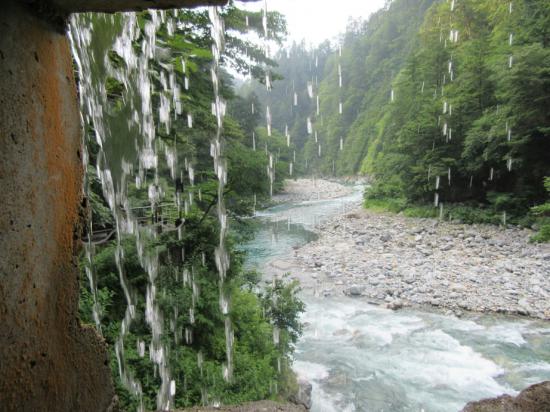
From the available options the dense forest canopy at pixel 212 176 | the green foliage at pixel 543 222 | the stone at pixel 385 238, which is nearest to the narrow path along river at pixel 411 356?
the dense forest canopy at pixel 212 176

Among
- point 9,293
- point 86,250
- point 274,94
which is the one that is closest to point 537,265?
point 86,250

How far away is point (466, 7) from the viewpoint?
3020 centimetres

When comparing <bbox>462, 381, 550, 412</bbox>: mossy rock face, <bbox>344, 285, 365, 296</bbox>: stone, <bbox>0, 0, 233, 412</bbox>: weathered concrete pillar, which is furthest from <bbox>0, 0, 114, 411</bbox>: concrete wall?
<bbox>344, 285, 365, 296</bbox>: stone

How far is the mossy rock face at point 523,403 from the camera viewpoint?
331cm

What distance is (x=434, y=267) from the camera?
47.4ft

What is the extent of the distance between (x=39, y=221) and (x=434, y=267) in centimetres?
1535

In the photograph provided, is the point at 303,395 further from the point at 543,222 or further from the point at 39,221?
the point at 543,222

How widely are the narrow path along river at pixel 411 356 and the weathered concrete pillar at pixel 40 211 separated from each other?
6.84 m

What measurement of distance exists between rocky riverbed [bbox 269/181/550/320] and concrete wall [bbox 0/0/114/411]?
37.4 feet

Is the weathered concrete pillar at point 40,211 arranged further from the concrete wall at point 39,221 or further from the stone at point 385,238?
the stone at point 385,238

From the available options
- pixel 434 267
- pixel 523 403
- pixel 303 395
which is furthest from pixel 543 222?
pixel 523 403

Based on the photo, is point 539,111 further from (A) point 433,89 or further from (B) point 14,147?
(B) point 14,147

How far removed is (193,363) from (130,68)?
4959mm

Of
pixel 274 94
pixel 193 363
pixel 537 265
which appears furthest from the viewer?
pixel 274 94
